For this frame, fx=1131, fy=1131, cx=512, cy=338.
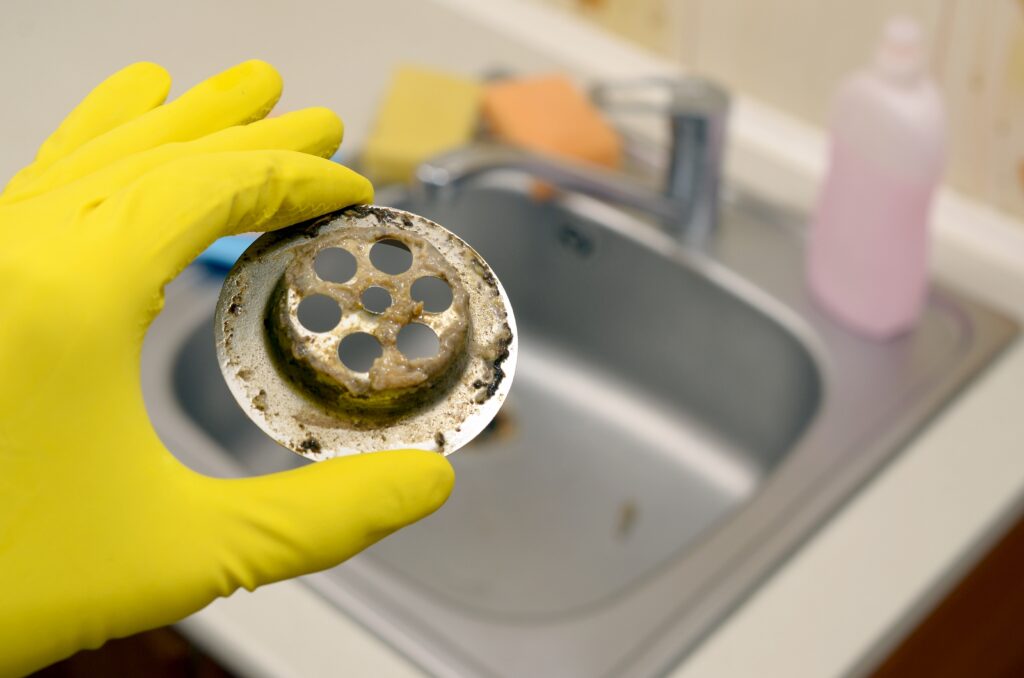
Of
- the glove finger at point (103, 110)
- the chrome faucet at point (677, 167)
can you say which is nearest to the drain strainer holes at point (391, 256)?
the glove finger at point (103, 110)

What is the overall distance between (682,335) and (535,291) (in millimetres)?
140

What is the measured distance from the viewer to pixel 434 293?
565mm

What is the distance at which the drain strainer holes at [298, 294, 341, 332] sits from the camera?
0.45 meters

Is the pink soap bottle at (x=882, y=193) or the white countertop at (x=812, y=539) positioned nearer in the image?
the white countertop at (x=812, y=539)

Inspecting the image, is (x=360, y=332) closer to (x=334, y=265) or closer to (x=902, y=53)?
(x=334, y=265)

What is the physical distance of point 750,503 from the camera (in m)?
0.82

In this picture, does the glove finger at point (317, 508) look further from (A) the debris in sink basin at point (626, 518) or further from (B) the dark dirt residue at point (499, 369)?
(A) the debris in sink basin at point (626, 518)

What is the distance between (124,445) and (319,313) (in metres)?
0.10

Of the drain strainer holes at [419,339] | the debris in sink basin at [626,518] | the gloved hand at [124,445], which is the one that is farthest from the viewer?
the debris in sink basin at [626,518]

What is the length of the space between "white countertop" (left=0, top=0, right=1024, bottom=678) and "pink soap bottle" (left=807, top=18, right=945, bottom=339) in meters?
0.11

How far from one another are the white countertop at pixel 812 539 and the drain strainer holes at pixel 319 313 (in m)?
0.10

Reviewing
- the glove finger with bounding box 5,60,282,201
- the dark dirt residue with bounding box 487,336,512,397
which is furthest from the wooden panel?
the glove finger with bounding box 5,60,282,201

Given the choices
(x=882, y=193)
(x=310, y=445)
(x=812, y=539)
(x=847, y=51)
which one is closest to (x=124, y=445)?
(x=310, y=445)

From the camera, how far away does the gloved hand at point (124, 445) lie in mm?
427
